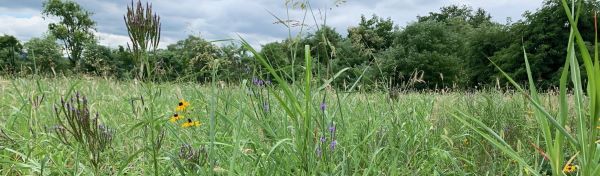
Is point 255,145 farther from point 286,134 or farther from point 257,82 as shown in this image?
point 257,82

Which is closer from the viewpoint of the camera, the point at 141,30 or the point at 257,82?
the point at 141,30

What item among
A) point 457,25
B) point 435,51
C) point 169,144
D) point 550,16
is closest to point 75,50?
point 435,51

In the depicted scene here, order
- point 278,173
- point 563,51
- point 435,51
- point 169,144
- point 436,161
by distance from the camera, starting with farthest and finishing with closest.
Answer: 1. point 435,51
2. point 563,51
3. point 169,144
4. point 436,161
5. point 278,173

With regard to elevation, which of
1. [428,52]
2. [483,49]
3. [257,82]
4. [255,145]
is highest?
[483,49]

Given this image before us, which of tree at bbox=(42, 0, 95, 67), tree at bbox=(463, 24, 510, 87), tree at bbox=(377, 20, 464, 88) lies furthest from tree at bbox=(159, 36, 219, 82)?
tree at bbox=(42, 0, 95, 67)

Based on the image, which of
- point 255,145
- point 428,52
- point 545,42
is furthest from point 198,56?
point 428,52

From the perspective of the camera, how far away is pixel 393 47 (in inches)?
1896

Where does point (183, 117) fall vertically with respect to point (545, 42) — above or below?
below

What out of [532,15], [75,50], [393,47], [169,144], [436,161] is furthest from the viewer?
[75,50]

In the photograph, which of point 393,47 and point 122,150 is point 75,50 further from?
point 122,150

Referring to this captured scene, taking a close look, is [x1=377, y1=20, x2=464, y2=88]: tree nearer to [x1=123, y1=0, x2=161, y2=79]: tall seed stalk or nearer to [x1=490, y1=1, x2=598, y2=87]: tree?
[x1=490, y1=1, x2=598, y2=87]: tree

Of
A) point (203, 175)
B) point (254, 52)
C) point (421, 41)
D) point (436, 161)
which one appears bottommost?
point (436, 161)

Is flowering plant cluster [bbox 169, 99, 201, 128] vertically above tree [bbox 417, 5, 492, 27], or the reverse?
tree [bbox 417, 5, 492, 27]

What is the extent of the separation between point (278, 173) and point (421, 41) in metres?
46.5
